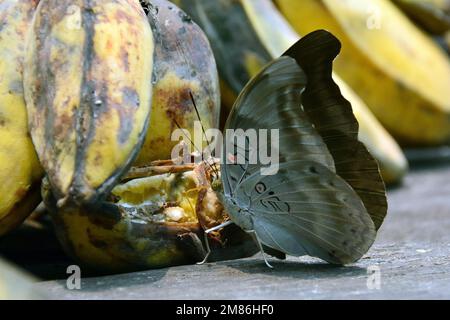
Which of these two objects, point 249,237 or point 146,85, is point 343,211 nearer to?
point 249,237

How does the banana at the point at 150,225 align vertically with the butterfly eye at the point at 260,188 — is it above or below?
below

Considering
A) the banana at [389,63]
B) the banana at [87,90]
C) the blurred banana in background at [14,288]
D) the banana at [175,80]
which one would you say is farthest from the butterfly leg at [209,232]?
the banana at [389,63]

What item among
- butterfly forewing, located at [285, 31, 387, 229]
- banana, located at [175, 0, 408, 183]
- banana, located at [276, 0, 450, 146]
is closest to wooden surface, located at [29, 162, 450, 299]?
butterfly forewing, located at [285, 31, 387, 229]

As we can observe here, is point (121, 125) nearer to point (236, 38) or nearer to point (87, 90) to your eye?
point (87, 90)

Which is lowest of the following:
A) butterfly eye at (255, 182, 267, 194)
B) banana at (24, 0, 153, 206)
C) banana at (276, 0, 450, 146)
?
banana at (276, 0, 450, 146)

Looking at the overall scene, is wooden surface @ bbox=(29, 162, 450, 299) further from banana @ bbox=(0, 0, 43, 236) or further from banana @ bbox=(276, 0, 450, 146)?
banana @ bbox=(276, 0, 450, 146)

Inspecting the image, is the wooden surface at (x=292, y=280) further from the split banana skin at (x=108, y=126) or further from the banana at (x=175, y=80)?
the banana at (x=175, y=80)
